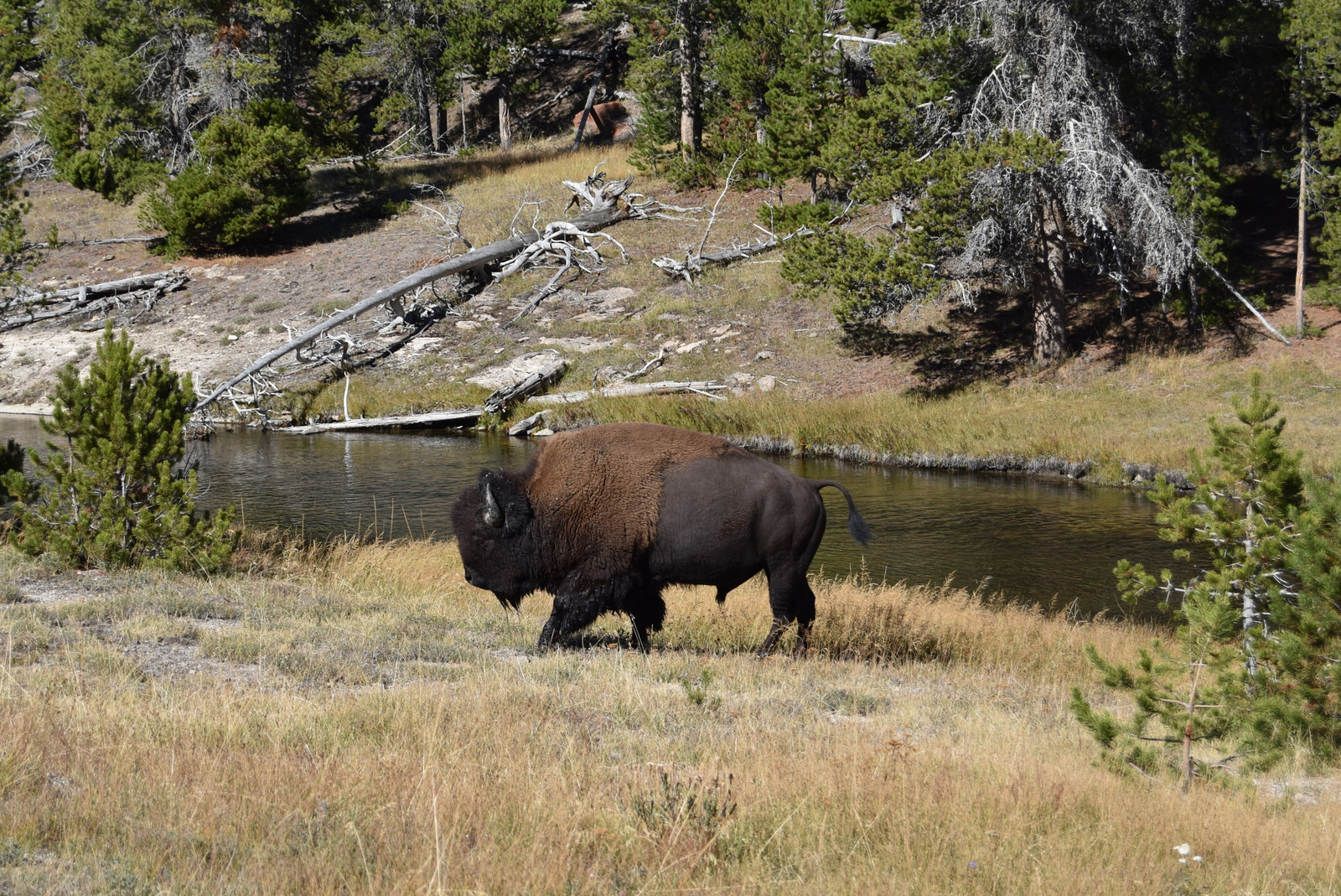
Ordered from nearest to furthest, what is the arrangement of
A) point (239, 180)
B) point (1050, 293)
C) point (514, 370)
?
point (1050, 293), point (514, 370), point (239, 180)

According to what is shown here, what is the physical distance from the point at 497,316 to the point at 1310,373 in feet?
69.6

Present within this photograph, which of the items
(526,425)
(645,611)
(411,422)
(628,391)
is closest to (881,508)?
(628,391)

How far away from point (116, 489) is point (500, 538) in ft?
16.4

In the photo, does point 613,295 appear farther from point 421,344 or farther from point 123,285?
point 123,285

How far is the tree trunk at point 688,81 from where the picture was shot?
39625 mm

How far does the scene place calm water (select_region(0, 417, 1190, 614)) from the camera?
52.8 ft

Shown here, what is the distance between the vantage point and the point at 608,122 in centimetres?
5334

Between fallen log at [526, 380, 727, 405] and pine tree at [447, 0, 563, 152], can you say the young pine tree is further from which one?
pine tree at [447, 0, 563, 152]

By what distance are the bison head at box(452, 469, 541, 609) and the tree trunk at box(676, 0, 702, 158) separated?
3349 cm

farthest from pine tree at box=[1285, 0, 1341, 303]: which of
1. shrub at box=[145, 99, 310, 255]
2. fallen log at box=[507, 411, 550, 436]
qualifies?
shrub at box=[145, 99, 310, 255]

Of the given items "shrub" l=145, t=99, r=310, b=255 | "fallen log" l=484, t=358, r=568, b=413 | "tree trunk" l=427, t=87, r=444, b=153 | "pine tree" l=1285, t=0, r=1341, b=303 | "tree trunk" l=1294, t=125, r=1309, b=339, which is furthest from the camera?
"tree trunk" l=427, t=87, r=444, b=153

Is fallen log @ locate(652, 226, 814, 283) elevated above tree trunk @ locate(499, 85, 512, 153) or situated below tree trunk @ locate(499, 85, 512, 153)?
below

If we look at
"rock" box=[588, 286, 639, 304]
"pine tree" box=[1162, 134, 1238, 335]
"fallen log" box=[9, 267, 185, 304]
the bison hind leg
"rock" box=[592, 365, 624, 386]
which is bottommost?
"rock" box=[592, 365, 624, 386]

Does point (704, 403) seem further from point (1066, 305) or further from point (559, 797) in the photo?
point (559, 797)
